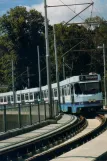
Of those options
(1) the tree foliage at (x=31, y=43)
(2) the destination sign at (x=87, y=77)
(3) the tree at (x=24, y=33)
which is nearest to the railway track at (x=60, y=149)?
(2) the destination sign at (x=87, y=77)

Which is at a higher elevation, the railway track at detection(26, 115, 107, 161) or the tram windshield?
the tram windshield

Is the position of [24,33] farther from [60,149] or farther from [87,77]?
[60,149]

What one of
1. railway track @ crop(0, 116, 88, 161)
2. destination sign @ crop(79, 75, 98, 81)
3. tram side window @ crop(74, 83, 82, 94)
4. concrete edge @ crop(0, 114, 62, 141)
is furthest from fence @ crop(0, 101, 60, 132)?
destination sign @ crop(79, 75, 98, 81)

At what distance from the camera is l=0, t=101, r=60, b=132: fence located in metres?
22.3

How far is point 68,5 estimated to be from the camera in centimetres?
3031

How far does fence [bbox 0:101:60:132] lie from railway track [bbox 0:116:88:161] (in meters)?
2.25

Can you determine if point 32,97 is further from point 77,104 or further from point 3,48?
point 3,48

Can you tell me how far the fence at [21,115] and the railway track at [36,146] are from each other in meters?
2.25

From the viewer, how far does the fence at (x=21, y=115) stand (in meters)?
22.3

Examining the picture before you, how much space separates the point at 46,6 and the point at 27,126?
8.45 meters

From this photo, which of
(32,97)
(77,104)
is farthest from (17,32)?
(77,104)

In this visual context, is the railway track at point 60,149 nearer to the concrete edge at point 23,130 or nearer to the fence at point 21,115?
the concrete edge at point 23,130

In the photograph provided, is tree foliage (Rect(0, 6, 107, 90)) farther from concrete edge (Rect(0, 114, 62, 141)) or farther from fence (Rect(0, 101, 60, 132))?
concrete edge (Rect(0, 114, 62, 141))

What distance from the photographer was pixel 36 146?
18.6 meters
